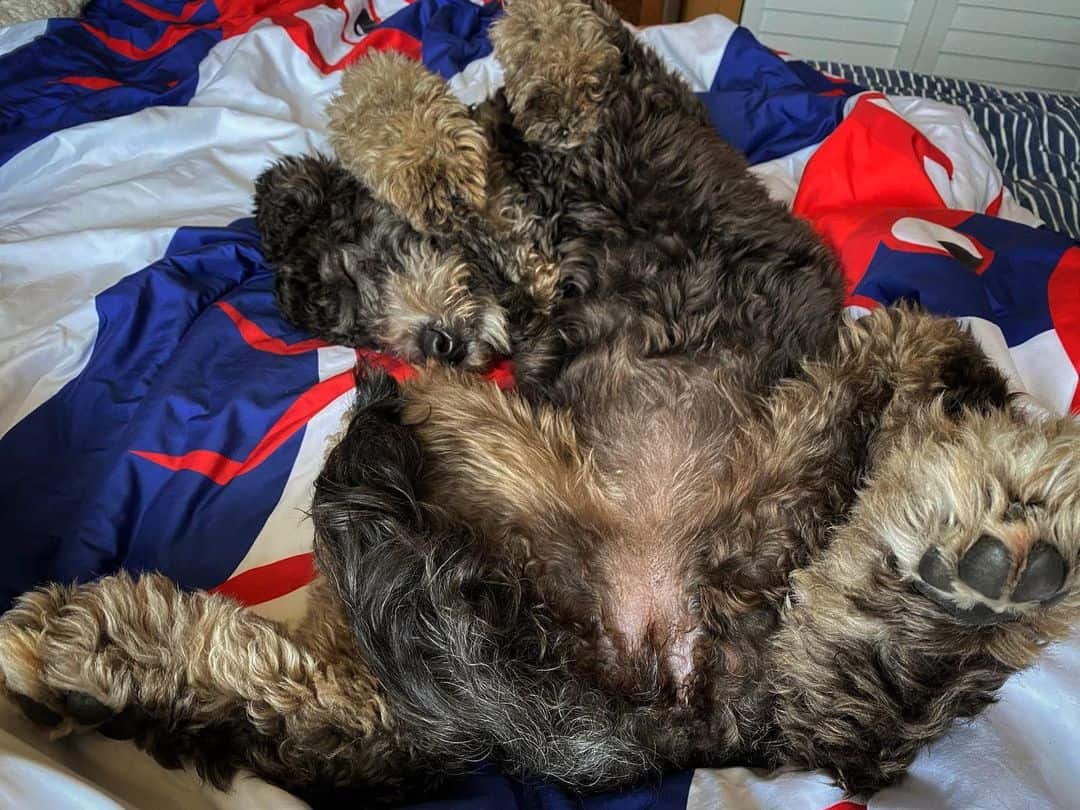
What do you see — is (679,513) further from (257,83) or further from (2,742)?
(257,83)

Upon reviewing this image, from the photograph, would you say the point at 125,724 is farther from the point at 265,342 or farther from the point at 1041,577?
the point at 1041,577

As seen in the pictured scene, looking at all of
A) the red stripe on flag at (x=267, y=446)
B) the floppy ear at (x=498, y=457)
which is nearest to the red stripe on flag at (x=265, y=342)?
the red stripe on flag at (x=267, y=446)

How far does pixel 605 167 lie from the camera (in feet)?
6.66

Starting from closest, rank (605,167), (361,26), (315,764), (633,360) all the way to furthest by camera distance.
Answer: (315,764)
(633,360)
(605,167)
(361,26)

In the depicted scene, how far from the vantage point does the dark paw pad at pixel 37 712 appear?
131 centimetres

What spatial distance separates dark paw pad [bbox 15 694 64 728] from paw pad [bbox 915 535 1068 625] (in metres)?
1.43

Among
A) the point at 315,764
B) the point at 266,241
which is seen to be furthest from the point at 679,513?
the point at 266,241

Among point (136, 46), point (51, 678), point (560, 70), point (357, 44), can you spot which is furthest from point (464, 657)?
point (136, 46)

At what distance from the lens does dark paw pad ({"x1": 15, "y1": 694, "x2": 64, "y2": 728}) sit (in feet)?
4.31

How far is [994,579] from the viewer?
113 centimetres

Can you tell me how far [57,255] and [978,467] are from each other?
2.47 metres

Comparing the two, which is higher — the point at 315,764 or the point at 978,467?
the point at 978,467

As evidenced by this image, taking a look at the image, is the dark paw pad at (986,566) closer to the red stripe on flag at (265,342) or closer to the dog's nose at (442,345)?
the dog's nose at (442,345)

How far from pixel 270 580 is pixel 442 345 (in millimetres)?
738
